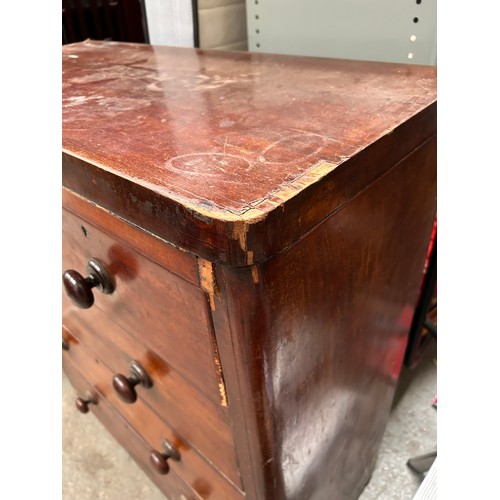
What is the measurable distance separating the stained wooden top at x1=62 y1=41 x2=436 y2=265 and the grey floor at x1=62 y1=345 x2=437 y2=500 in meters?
0.81

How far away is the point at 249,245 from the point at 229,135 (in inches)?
7.3

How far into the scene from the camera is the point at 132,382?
68 centimetres

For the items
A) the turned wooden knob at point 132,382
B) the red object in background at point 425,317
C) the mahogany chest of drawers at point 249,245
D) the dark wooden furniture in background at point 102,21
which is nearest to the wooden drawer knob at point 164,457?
the mahogany chest of drawers at point 249,245

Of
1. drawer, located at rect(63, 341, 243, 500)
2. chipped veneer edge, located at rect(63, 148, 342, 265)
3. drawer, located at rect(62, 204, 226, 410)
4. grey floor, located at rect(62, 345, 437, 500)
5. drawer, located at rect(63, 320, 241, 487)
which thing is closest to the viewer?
chipped veneer edge, located at rect(63, 148, 342, 265)

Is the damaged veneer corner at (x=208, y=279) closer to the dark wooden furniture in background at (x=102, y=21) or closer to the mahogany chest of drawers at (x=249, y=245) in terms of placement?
the mahogany chest of drawers at (x=249, y=245)

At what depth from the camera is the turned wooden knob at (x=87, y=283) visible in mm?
535

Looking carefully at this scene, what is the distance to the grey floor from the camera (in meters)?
1.02

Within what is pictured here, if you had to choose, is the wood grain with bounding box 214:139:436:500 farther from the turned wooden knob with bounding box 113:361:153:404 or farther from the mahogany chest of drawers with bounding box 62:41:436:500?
the turned wooden knob with bounding box 113:361:153:404

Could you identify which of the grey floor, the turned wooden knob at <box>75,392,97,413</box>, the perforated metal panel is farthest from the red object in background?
the turned wooden knob at <box>75,392,97,413</box>

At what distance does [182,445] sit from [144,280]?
0.36 metres

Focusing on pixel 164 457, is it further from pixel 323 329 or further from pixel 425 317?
pixel 425 317

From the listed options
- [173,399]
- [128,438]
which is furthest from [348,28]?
[128,438]

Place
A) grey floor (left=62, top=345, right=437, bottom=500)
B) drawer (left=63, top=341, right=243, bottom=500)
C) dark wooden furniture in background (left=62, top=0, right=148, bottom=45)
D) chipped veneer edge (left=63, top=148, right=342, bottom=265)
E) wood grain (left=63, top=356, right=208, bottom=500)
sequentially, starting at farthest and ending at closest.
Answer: dark wooden furniture in background (left=62, top=0, right=148, bottom=45)
grey floor (left=62, top=345, right=437, bottom=500)
wood grain (left=63, top=356, right=208, bottom=500)
drawer (left=63, top=341, right=243, bottom=500)
chipped veneer edge (left=63, top=148, right=342, bottom=265)
